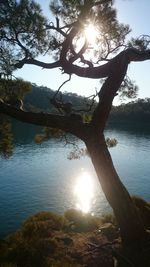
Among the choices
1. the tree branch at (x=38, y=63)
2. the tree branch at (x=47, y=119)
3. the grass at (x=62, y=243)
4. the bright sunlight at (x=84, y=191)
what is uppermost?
the tree branch at (x=38, y=63)

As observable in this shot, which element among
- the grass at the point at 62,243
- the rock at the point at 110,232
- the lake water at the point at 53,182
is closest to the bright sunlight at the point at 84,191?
the lake water at the point at 53,182

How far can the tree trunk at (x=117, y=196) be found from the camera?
40.3 feet

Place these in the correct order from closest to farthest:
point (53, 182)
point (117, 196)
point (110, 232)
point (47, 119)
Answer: point (117, 196), point (47, 119), point (110, 232), point (53, 182)

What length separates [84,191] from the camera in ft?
141

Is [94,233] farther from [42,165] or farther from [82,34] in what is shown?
[42,165]

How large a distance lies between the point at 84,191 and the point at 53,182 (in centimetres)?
A: 484

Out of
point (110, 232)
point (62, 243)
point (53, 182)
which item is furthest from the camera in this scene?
point (53, 182)

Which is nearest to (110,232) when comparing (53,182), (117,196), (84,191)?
(117,196)

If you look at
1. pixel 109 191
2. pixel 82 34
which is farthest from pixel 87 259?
pixel 82 34

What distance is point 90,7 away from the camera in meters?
11.8

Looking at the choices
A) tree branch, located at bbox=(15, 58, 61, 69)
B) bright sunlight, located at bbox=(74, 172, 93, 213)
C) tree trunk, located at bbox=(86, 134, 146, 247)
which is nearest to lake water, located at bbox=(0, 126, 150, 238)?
bright sunlight, located at bbox=(74, 172, 93, 213)

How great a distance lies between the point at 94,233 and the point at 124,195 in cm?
439

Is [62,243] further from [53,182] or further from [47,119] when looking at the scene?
[53,182]

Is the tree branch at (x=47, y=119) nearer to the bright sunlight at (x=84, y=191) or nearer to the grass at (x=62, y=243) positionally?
the grass at (x=62, y=243)
